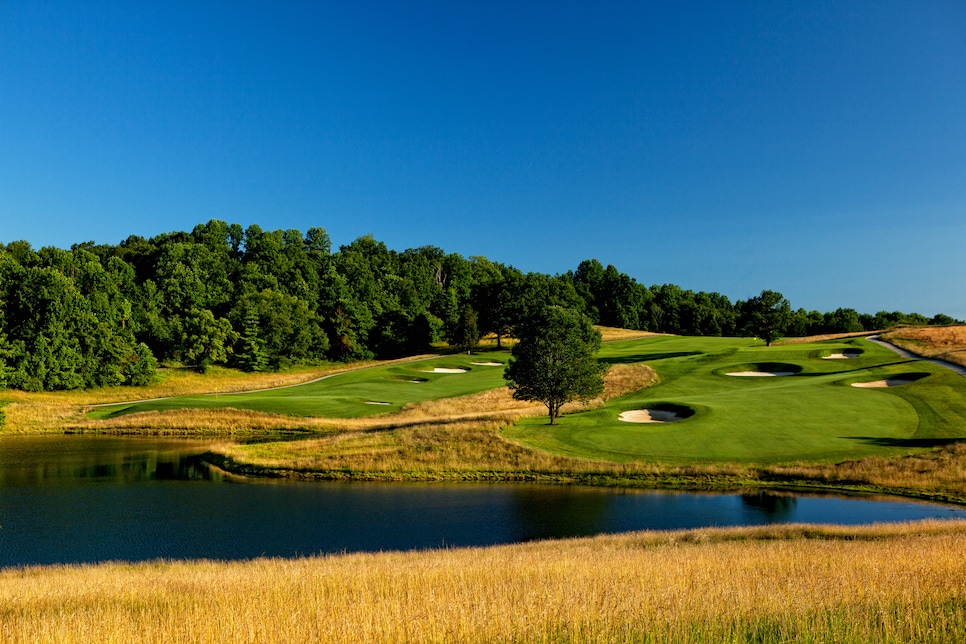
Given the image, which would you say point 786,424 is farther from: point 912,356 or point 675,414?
point 912,356

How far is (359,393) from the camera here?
60.0 metres

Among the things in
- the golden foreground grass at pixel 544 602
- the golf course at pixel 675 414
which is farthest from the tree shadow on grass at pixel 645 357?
the golden foreground grass at pixel 544 602

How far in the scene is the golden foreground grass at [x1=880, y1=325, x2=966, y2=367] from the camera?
2022 inches

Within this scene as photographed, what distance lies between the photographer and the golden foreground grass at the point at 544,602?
5.45m

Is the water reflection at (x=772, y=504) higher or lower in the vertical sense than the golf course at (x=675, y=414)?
lower

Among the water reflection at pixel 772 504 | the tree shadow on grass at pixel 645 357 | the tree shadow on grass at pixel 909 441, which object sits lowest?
the water reflection at pixel 772 504

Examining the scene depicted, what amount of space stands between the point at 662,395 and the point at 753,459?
63.9 ft

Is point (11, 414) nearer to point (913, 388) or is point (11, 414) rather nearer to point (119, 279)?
point (119, 279)

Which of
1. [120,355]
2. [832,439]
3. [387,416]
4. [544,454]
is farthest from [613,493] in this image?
[120,355]

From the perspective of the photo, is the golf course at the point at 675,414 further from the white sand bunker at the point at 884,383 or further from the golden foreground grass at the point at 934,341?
the golden foreground grass at the point at 934,341

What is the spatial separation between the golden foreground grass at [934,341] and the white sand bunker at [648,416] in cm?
2622

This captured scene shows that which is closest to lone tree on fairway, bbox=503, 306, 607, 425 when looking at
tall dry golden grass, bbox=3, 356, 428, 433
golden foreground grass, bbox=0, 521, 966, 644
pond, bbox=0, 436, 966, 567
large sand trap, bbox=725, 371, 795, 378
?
pond, bbox=0, 436, 966, 567

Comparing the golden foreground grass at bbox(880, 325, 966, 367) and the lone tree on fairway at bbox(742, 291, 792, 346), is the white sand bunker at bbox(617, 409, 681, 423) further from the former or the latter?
the lone tree on fairway at bbox(742, 291, 792, 346)

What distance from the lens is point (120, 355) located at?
6794cm
